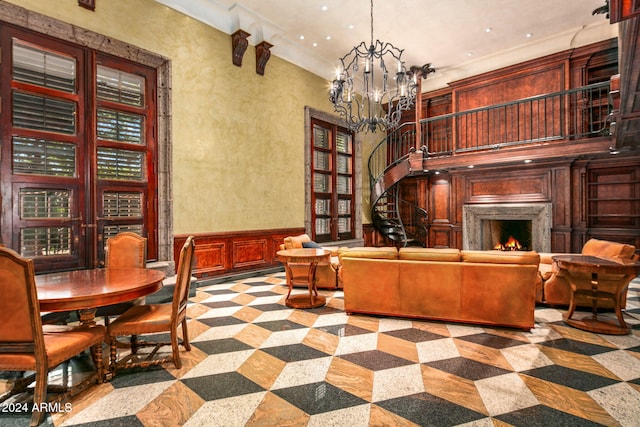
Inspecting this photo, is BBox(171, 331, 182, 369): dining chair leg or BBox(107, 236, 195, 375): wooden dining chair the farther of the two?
BBox(171, 331, 182, 369): dining chair leg

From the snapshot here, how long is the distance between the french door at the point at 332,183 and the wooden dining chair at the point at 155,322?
5.08 metres

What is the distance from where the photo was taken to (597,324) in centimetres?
339

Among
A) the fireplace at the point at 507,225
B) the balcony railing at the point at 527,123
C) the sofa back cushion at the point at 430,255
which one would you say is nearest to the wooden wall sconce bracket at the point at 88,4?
the sofa back cushion at the point at 430,255

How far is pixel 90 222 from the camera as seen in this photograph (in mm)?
4473

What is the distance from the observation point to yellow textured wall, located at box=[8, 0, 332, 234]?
4.85m

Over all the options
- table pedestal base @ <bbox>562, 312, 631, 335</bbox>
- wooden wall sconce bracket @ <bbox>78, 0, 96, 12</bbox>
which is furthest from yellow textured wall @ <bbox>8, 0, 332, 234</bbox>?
table pedestal base @ <bbox>562, 312, 631, 335</bbox>

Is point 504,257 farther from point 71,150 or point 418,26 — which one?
point 71,150

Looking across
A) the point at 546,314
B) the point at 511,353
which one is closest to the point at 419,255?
the point at 511,353

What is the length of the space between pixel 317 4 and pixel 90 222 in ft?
16.5

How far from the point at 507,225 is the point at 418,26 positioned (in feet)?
17.2

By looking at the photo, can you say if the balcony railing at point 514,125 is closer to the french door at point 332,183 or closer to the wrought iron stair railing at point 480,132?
the wrought iron stair railing at point 480,132

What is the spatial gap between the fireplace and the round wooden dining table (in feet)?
24.4

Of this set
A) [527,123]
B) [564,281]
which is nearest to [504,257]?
[564,281]

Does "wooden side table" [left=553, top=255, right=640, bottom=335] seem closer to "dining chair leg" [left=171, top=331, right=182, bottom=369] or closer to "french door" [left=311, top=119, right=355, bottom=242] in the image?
"dining chair leg" [left=171, top=331, right=182, bottom=369]
